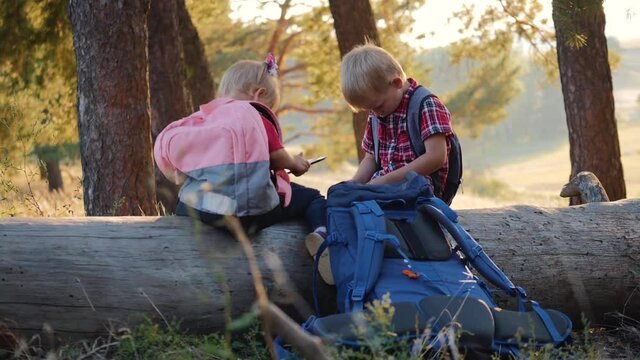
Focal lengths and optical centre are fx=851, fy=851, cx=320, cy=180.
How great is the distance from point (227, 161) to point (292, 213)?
0.53 m

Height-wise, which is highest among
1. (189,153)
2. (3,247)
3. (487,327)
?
(189,153)

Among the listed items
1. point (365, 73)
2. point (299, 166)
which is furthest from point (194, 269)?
point (365, 73)

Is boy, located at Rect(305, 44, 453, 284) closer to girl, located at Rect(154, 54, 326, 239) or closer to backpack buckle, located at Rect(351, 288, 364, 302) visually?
girl, located at Rect(154, 54, 326, 239)

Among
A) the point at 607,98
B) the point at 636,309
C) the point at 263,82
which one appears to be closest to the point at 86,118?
the point at 263,82

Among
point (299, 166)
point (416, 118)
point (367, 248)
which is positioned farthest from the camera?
point (416, 118)

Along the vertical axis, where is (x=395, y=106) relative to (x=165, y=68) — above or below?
below

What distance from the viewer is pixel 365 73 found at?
4629 millimetres

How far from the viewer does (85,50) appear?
243 inches

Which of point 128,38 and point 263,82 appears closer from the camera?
point 263,82

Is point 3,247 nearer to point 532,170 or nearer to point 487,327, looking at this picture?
point 487,327

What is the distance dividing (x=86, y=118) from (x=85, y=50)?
1.62 feet

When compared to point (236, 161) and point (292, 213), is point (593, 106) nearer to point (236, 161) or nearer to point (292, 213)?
point (292, 213)

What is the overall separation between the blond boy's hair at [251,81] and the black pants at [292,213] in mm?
509

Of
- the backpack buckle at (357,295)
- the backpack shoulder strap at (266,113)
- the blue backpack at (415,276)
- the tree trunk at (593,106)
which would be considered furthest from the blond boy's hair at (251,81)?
the tree trunk at (593,106)
